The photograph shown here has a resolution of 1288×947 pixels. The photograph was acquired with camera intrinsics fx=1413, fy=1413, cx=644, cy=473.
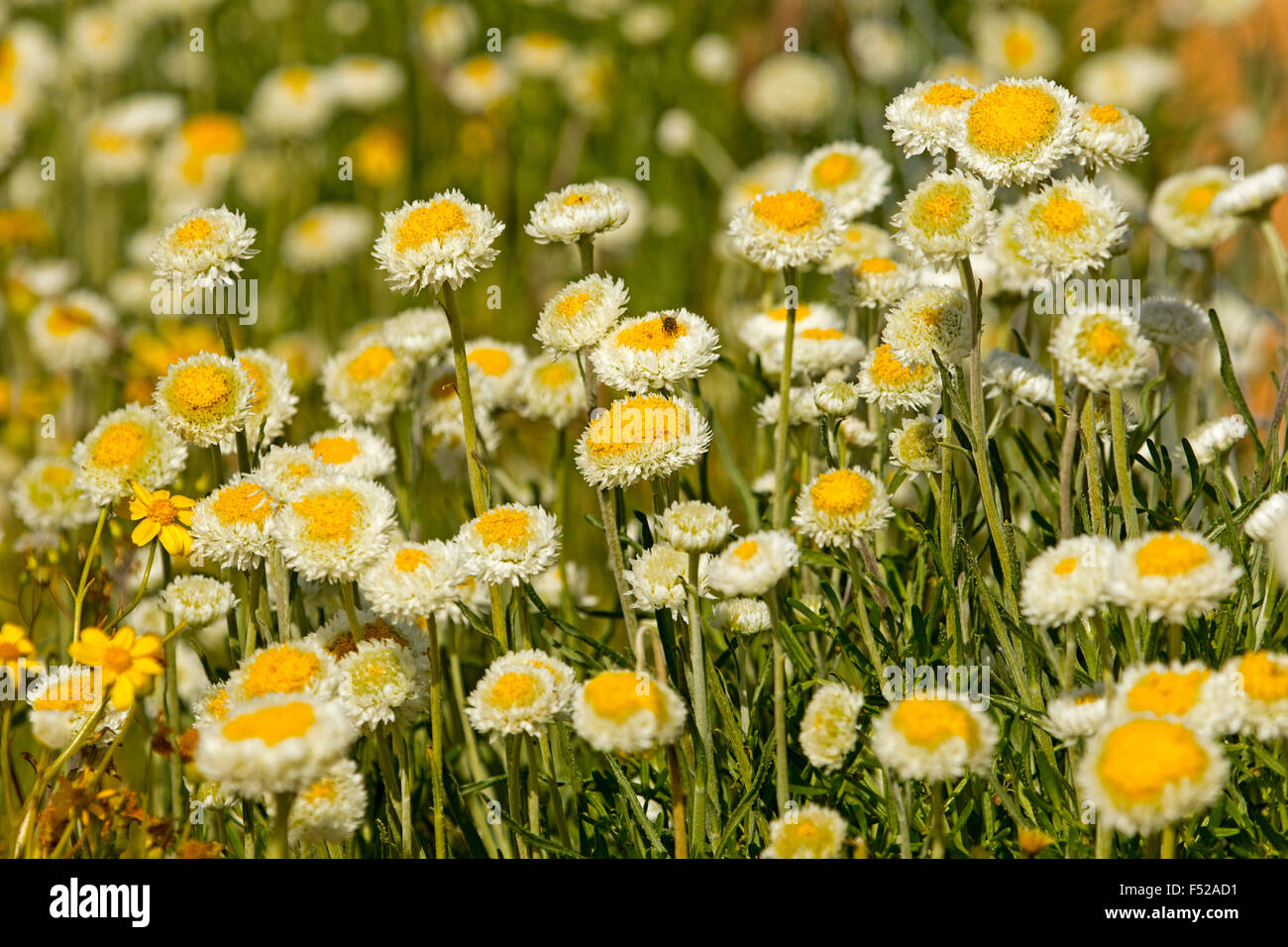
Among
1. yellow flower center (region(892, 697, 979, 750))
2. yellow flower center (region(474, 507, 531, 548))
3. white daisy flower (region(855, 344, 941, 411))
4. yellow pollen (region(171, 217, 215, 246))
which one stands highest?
yellow pollen (region(171, 217, 215, 246))

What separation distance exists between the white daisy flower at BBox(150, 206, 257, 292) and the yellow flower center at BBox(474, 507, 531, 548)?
575 mm

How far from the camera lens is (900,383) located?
2.05 metres

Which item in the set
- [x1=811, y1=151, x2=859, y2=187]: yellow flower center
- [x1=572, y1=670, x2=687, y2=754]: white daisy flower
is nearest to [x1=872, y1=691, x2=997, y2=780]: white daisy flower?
[x1=572, y1=670, x2=687, y2=754]: white daisy flower

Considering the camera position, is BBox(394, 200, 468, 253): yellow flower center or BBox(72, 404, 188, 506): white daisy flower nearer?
BBox(394, 200, 468, 253): yellow flower center

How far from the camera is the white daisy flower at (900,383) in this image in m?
2.04

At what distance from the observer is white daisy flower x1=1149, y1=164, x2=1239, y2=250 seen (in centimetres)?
255

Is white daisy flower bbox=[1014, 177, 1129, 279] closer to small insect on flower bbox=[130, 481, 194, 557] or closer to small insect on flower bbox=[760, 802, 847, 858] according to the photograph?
small insect on flower bbox=[760, 802, 847, 858]

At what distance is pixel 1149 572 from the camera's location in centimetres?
150

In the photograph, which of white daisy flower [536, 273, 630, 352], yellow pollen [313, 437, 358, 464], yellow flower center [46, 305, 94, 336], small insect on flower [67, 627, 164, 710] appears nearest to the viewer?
small insect on flower [67, 627, 164, 710]

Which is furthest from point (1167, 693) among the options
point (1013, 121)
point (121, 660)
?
point (121, 660)

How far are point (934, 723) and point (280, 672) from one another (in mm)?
782

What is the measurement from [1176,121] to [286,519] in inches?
177

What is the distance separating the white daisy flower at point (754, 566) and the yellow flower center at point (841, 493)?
17cm
